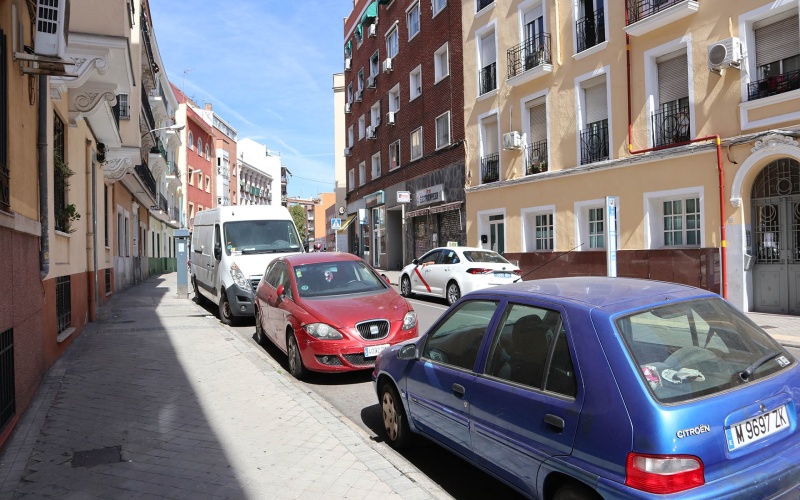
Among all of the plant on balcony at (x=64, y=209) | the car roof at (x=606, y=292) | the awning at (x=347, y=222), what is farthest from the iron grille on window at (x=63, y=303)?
the awning at (x=347, y=222)

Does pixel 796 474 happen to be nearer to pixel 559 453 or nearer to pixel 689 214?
pixel 559 453

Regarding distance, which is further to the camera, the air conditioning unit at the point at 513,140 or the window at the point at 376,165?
the window at the point at 376,165

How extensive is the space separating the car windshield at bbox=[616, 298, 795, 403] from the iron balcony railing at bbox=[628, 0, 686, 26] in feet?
43.9

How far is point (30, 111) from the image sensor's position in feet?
21.0

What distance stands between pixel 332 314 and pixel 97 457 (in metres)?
3.09

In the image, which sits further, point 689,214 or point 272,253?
point 689,214

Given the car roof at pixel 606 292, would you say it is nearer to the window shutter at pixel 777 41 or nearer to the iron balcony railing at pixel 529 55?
the window shutter at pixel 777 41

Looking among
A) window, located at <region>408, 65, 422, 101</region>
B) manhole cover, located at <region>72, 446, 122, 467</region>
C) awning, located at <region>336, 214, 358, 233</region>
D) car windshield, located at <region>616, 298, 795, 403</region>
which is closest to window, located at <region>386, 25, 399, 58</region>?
window, located at <region>408, 65, 422, 101</region>

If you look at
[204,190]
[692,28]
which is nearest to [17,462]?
[692,28]

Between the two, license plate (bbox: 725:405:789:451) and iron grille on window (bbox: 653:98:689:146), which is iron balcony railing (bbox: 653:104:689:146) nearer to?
iron grille on window (bbox: 653:98:689:146)

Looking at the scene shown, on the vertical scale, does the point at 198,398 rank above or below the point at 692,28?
below

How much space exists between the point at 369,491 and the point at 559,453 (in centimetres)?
141

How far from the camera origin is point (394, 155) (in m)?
31.1

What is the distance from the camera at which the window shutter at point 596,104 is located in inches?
650
